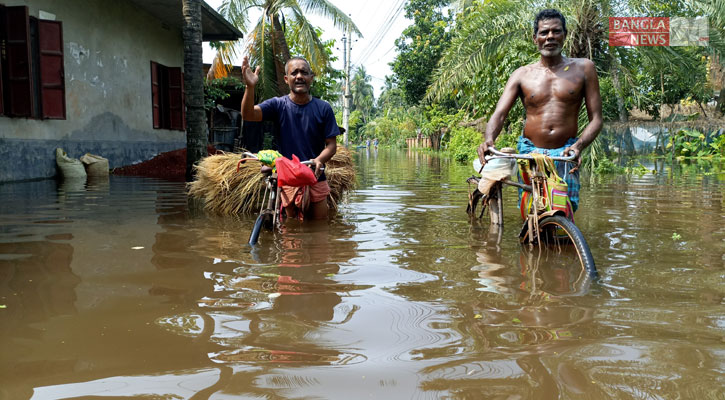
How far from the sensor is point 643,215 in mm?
6016

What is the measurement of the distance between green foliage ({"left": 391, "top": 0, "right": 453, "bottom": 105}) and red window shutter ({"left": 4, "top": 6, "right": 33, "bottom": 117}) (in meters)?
25.4

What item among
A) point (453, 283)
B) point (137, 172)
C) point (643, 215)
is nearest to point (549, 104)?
point (453, 283)

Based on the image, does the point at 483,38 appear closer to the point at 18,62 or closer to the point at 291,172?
the point at 18,62

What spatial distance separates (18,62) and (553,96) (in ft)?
30.1

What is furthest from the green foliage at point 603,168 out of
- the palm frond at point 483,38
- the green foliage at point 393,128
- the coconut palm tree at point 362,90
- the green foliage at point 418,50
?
the coconut palm tree at point 362,90

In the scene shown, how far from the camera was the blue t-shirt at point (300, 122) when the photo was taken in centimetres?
519

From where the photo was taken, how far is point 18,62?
9.92 metres

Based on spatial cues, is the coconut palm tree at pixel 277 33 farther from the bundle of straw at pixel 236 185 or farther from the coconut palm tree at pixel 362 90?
the coconut palm tree at pixel 362 90

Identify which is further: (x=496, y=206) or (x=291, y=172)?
(x=496, y=206)

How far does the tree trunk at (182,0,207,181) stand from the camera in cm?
873

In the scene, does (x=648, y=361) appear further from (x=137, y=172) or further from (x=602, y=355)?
(x=137, y=172)

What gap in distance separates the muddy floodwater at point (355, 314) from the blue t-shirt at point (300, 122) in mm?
755

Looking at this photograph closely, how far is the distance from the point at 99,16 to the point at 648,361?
1293cm

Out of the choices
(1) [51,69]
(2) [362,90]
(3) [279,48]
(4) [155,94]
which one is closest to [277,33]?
(3) [279,48]
